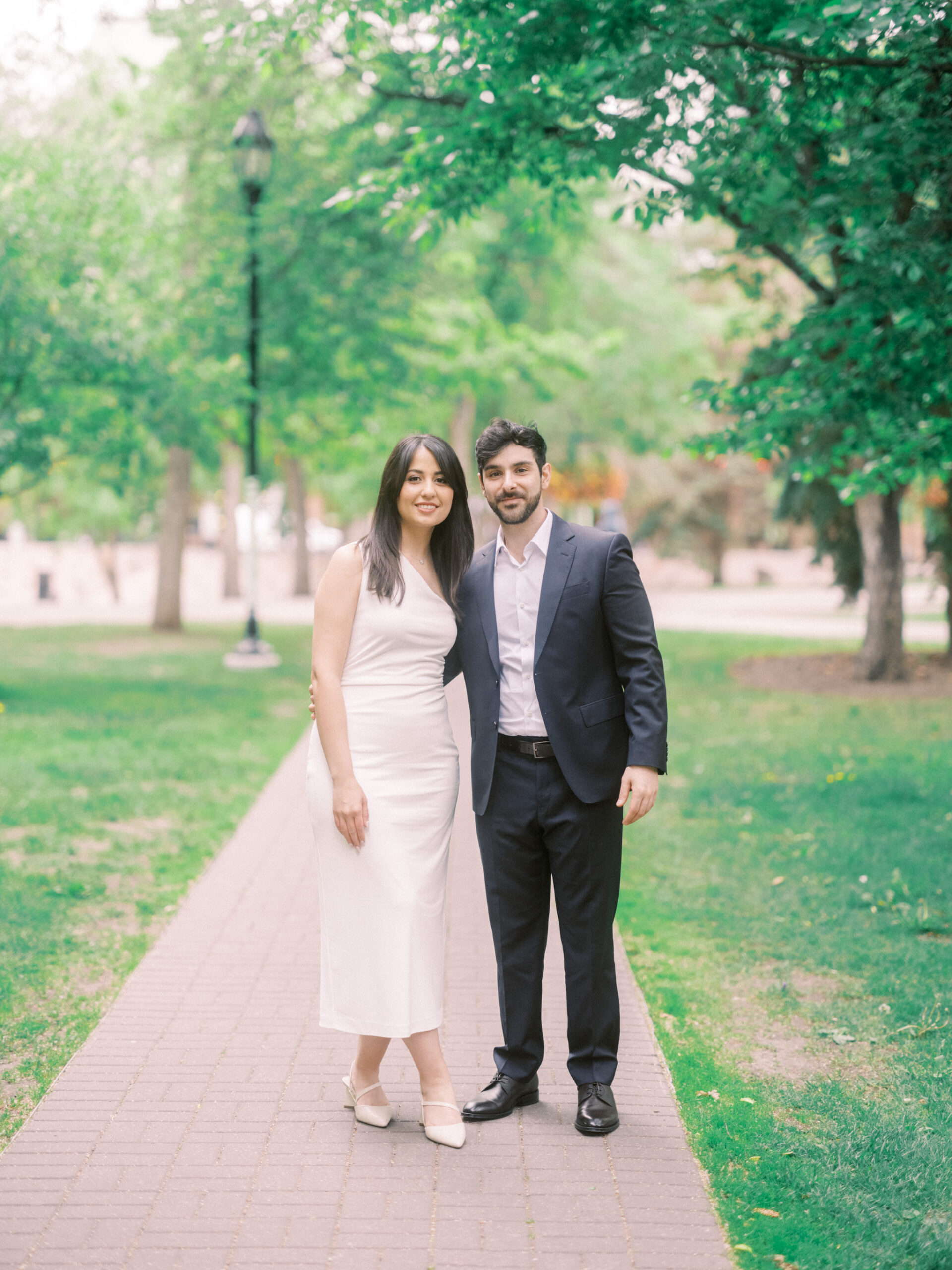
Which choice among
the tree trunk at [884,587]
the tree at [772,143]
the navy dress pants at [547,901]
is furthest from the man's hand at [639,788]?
the tree trunk at [884,587]

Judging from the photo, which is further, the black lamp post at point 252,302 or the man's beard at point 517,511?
the black lamp post at point 252,302

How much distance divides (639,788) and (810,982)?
7.15 feet

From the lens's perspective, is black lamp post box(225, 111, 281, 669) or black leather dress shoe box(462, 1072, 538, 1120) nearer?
black leather dress shoe box(462, 1072, 538, 1120)

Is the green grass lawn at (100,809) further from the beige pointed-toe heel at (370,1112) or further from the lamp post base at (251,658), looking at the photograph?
the beige pointed-toe heel at (370,1112)

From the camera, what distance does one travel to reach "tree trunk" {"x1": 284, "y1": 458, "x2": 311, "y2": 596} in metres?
32.5

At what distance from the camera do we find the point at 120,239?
46.1ft

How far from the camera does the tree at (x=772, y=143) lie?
6480mm

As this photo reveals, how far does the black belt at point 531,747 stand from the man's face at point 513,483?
27.0 inches

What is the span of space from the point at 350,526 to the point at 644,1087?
53.0 metres

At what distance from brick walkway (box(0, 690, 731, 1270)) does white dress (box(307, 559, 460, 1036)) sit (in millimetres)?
445

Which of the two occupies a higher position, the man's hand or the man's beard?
the man's beard

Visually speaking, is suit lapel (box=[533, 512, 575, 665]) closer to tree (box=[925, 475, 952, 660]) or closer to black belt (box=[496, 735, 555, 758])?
black belt (box=[496, 735, 555, 758])

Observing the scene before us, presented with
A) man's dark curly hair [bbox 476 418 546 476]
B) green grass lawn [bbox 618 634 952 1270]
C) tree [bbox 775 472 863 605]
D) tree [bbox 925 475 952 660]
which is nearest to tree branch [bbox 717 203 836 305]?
green grass lawn [bbox 618 634 952 1270]

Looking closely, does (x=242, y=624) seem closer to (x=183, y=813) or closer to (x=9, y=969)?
(x=183, y=813)
